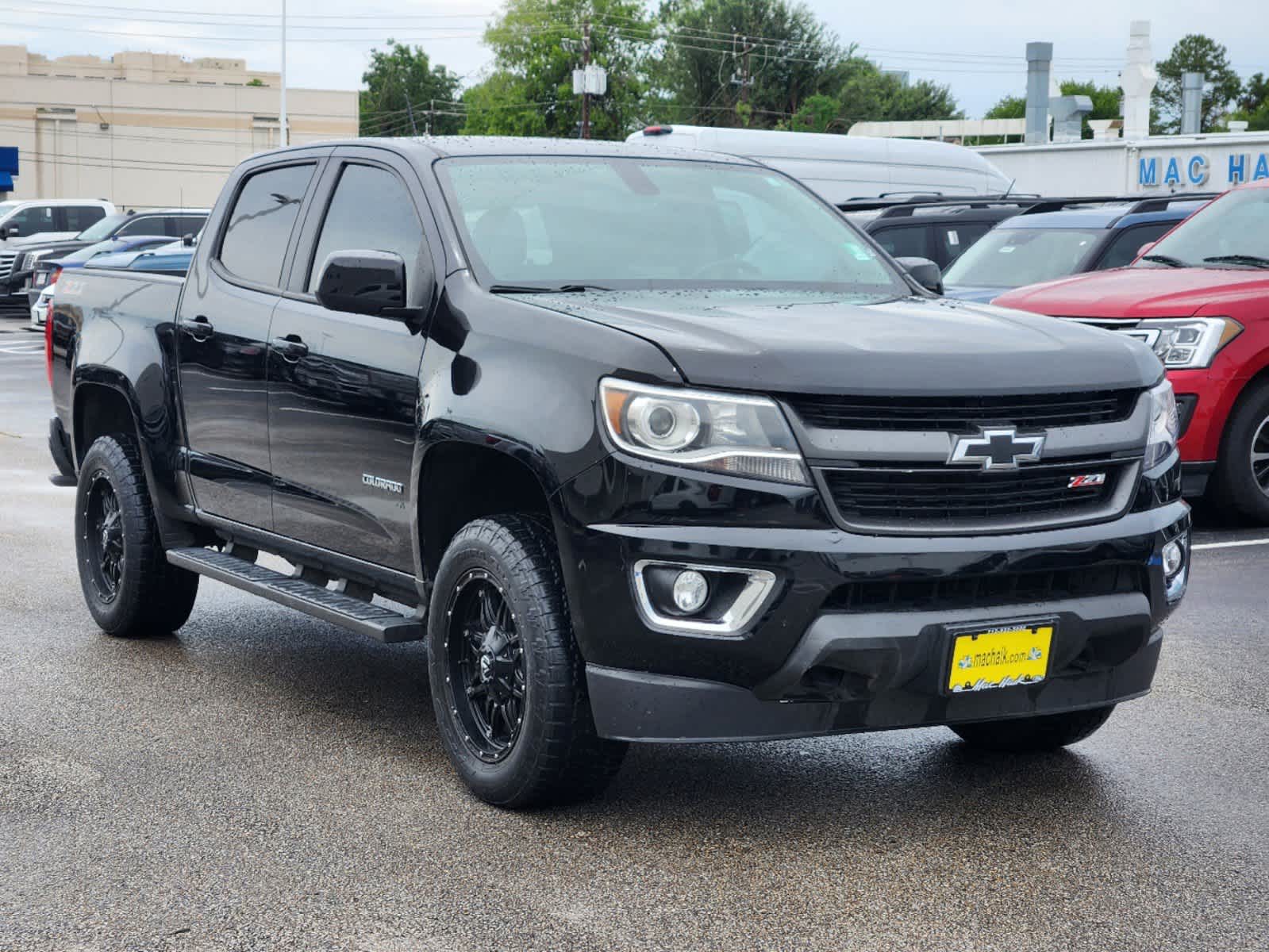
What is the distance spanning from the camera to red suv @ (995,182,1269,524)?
9414 mm

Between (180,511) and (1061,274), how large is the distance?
24.6 ft

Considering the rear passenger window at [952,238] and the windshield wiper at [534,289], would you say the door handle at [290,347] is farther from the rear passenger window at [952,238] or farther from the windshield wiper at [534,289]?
the rear passenger window at [952,238]

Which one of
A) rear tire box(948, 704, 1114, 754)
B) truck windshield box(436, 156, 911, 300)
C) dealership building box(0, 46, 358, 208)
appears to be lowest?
rear tire box(948, 704, 1114, 754)

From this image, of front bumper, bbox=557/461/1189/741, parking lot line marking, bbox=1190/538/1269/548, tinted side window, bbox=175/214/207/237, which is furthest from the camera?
tinted side window, bbox=175/214/207/237

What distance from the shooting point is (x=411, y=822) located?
15.4ft

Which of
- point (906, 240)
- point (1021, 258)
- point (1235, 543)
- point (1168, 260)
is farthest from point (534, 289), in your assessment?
point (906, 240)

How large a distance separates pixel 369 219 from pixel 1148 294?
17.3ft

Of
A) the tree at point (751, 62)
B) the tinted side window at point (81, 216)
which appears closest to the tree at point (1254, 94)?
the tree at point (751, 62)

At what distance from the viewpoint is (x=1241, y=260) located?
10.1m

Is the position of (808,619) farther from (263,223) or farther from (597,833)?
(263,223)

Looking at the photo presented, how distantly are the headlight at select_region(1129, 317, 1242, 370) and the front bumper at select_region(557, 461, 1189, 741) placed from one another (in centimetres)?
524

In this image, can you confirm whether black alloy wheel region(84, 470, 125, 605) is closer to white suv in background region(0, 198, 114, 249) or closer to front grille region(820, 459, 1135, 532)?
front grille region(820, 459, 1135, 532)

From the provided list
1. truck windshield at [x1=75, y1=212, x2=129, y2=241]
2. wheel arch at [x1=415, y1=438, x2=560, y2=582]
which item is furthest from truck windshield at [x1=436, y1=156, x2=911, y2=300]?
truck windshield at [x1=75, y1=212, x2=129, y2=241]

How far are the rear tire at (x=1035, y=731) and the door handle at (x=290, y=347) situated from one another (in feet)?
7.75
